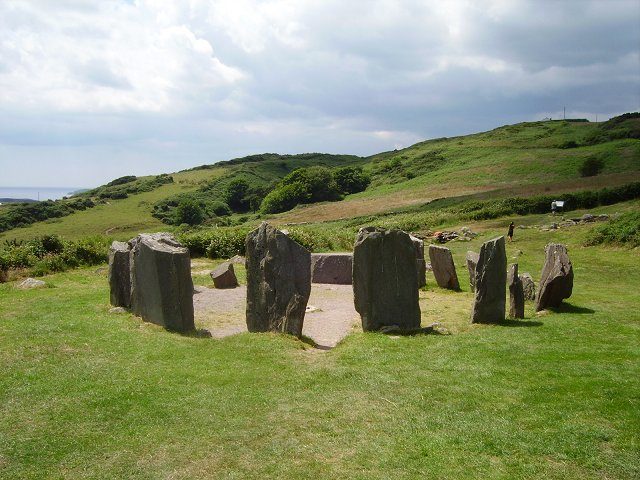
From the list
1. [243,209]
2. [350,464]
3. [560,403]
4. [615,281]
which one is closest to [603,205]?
[615,281]

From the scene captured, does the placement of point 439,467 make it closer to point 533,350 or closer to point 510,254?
point 533,350

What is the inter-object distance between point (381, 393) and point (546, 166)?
78.2 metres

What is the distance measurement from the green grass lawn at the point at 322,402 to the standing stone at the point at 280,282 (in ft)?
2.81

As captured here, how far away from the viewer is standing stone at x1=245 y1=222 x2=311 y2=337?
15.2m

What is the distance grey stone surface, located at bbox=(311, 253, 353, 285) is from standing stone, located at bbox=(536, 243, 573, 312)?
1006 cm

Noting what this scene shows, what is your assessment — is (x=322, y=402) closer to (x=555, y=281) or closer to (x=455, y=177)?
(x=555, y=281)

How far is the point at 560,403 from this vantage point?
9.63 m

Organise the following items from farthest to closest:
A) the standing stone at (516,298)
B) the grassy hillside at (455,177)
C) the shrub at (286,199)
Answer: the shrub at (286,199)
the grassy hillside at (455,177)
the standing stone at (516,298)

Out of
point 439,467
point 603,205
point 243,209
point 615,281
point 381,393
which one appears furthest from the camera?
point 243,209

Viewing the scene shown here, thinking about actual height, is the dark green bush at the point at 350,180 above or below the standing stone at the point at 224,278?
above

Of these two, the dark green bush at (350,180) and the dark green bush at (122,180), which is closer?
the dark green bush at (350,180)

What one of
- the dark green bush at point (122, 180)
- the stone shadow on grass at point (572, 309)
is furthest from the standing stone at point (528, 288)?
the dark green bush at point (122, 180)

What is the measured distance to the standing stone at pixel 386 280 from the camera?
15375mm

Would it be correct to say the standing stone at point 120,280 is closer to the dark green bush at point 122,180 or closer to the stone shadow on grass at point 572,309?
the stone shadow on grass at point 572,309
